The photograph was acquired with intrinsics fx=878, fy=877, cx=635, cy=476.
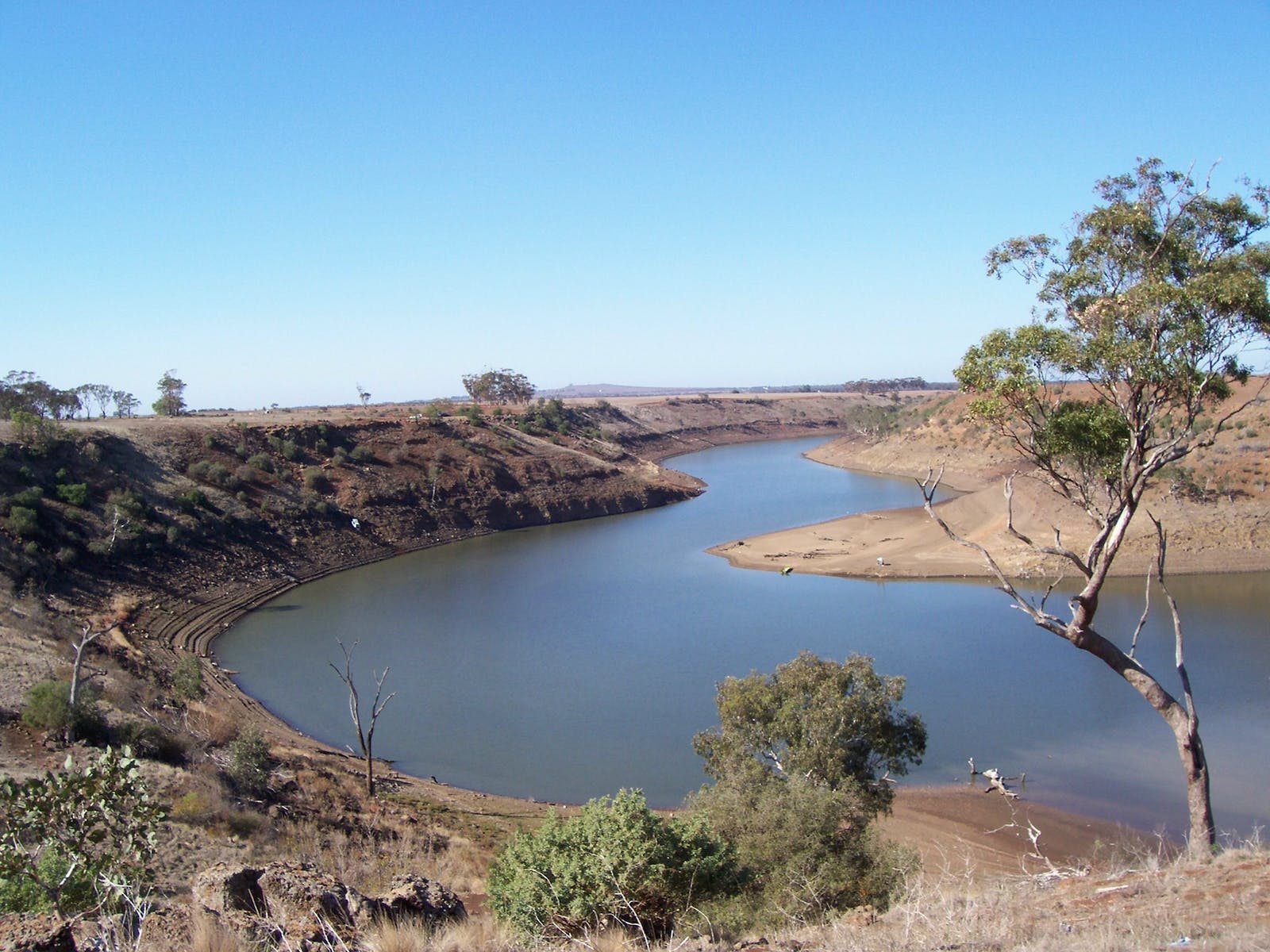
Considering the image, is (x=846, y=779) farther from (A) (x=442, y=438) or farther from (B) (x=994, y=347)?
(A) (x=442, y=438)

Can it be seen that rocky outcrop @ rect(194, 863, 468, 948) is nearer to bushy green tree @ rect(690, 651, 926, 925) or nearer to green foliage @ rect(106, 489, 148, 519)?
bushy green tree @ rect(690, 651, 926, 925)

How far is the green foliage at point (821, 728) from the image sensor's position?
1251 centimetres

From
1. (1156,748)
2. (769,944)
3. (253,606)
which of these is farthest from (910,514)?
(769,944)

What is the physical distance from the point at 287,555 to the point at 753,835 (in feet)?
114

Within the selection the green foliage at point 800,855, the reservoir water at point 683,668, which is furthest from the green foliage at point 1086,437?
the reservoir water at point 683,668

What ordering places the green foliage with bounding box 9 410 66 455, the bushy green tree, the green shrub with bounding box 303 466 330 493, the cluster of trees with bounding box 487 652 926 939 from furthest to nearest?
the green shrub with bounding box 303 466 330 493, the green foliage with bounding box 9 410 66 455, the bushy green tree, the cluster of trees with bounding box 487 652 926 939

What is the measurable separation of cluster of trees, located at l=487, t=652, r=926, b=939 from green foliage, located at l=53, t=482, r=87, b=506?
3146 cm

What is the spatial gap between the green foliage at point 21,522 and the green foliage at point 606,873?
101ft

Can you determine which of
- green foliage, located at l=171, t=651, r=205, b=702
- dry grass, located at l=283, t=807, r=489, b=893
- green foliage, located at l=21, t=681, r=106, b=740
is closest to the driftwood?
dry grass, located at l=283, t=807, r=489, b=893

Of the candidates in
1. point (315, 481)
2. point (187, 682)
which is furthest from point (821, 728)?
point (315, 481)

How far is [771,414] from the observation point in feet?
413

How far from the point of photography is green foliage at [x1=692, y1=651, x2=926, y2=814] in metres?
12.5

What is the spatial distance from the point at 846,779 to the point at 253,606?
28750mm

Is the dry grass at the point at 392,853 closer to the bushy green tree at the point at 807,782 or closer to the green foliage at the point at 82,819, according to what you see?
the bushy green tree at the point at 807,782
